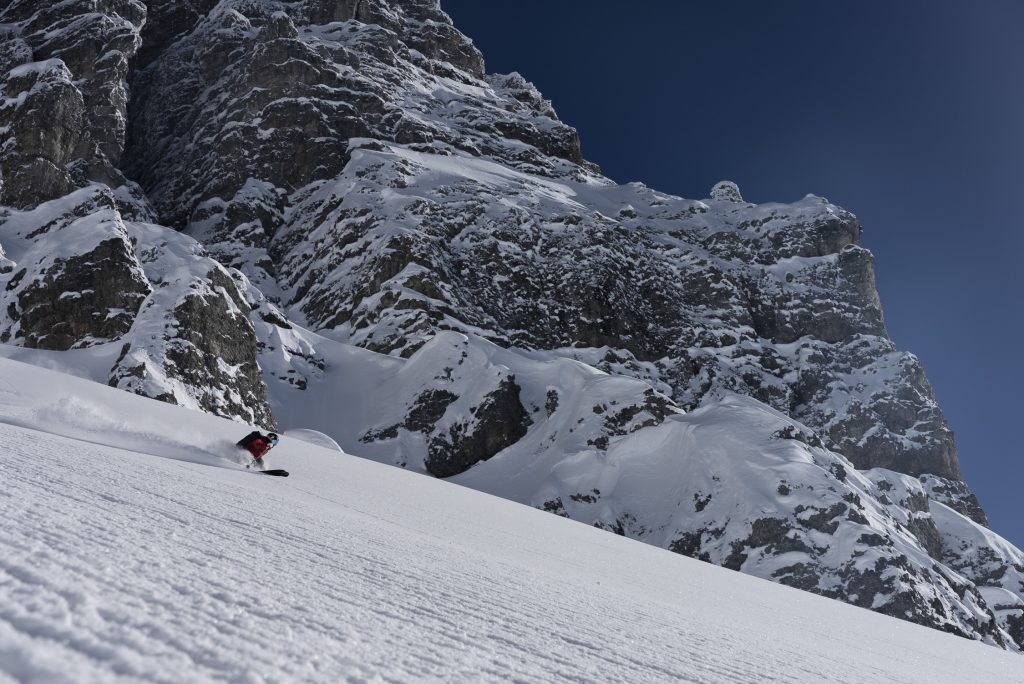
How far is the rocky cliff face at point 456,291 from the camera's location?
58.7 meters

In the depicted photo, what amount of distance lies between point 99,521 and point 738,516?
64.3m

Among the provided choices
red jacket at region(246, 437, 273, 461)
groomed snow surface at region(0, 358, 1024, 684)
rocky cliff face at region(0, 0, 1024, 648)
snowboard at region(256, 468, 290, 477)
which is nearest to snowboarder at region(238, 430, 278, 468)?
red jacket at region(246, 437, 273, 461)

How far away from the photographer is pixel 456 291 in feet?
342

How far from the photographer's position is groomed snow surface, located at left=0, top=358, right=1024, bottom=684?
7.11 feet

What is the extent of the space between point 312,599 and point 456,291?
10142cm

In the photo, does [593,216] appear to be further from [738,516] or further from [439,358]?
[738,516]

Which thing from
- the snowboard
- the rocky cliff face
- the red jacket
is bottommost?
the snowboard

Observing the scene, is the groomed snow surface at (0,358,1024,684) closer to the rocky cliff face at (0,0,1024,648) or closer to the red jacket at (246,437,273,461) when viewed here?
the red jacket at (246,437,273,461)

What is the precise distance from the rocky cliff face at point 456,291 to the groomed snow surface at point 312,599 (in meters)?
40.5

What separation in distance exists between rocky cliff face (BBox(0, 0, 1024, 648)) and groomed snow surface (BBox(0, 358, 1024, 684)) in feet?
133

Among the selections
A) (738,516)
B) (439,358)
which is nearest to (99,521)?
(738,516)

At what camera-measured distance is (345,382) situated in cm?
8500

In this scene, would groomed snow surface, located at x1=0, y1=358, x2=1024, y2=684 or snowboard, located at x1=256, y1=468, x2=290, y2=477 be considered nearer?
groomed snow surface, located at x1=0, y1=358, x2=1024, y2=684

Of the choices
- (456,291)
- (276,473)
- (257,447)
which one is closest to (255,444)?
(257,447)
